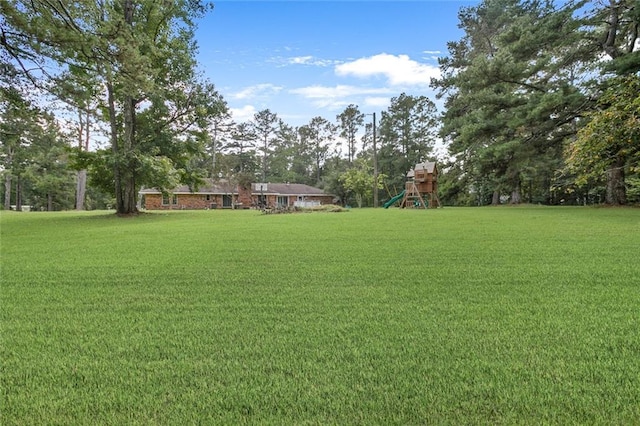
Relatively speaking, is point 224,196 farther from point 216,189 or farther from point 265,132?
point 265,132

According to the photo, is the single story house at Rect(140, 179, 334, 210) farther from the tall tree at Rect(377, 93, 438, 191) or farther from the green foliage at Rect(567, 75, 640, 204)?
the green foliage at Rect(567, 75, 640, 204)

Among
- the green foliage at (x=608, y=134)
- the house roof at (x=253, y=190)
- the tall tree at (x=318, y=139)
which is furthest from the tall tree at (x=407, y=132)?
the green foliage at (x=608, y=134)

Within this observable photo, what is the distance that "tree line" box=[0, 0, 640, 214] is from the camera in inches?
320

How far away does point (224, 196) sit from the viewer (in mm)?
35531

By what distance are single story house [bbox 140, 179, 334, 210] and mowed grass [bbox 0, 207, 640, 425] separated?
28.4 meters

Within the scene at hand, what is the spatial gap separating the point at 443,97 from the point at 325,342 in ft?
94.2

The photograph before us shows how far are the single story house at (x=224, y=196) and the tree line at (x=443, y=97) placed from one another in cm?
261

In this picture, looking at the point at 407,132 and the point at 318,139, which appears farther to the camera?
the point at 318,139

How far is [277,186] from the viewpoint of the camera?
3859 cm

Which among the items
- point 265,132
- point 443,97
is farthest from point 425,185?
point 265,132

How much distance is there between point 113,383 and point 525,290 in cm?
304

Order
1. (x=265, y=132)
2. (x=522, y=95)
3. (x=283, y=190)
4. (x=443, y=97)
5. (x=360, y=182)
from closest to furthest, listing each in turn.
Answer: (x=522, y=95), (x=443, y=97), (x=360, y=182), (x=283, y=190), (x=265, y=132)

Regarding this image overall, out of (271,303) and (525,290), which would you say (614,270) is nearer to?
(525,290)

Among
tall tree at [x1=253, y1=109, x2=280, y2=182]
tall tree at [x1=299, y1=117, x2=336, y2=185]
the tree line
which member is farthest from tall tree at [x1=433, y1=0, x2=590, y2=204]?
tall tree at [x1=253, y1=109, x2=280, y2=182]
